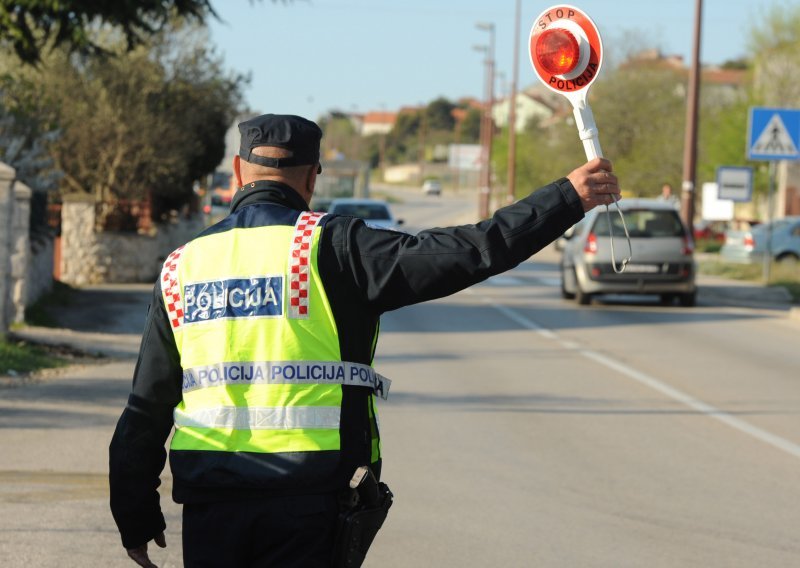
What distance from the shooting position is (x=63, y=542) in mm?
6504

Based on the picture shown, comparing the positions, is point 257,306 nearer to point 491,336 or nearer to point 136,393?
point 136,393

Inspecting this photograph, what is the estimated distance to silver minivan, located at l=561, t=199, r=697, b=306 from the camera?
21.8 m

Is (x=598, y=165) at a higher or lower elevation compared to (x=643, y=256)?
higher

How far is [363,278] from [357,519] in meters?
0.55

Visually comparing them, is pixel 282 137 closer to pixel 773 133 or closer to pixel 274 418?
pixel 274 418

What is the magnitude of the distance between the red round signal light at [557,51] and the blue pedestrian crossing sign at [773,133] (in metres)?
20.9

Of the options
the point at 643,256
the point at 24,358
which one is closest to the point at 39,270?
the point at 24,358

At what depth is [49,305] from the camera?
61.3 ft

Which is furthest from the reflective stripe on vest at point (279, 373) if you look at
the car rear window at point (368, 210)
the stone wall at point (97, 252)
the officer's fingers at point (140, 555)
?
the car rear window at point (368, 210)

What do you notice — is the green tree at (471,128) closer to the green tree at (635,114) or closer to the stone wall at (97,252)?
the green tree at (635,114)

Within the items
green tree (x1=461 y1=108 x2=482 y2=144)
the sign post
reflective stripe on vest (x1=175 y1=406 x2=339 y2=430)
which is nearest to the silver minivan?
the sign post

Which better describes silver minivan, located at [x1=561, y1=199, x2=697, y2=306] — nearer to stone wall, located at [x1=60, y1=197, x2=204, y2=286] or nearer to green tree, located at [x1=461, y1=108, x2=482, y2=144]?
stone wall, located at [x1=60, y1=197, x2=204, y2=286]

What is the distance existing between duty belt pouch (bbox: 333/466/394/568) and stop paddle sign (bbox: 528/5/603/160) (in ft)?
3.49

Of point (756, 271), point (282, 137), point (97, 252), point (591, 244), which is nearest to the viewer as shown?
point (282, 137)
